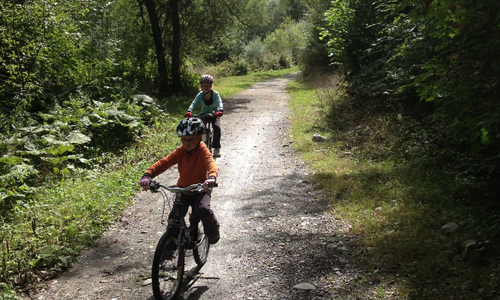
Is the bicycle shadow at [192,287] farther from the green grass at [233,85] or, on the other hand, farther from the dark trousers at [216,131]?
the green grass at [233,85]

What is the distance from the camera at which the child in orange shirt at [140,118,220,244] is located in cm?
452

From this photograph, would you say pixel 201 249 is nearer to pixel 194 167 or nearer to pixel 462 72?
pixel 194 167

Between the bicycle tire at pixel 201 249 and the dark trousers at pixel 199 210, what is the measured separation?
0.71 ft

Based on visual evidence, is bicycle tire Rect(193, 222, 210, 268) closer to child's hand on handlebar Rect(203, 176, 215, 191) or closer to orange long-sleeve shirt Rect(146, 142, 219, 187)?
orange long-sleeve shirt Rect(146, 142, 219, 187)

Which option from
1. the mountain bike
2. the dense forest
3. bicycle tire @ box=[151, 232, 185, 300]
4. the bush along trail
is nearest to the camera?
bicycle tire @ box=[151, 232, 185, 300]

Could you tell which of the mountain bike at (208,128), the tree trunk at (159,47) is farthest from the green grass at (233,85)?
the mountain bike at (208,128)

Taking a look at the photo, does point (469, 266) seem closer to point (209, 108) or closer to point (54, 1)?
point (209, 108)

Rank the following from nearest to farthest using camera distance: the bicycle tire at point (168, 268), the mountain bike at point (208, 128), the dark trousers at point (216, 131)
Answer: the bicycle tire at point (168, 268)
the mountain bike at point (208, 128)
the dark trousers at point (216, 131)

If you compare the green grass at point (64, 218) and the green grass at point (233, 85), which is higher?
the green grass at point (233, 85)

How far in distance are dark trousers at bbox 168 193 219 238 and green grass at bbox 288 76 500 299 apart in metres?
1.94

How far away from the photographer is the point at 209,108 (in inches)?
347

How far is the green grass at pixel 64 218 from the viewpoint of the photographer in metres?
5.00

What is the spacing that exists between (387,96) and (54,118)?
926 cm

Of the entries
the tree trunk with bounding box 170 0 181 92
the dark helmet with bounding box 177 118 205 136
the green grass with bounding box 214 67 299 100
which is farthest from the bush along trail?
the green grass with bounding box 214 67 299 100
